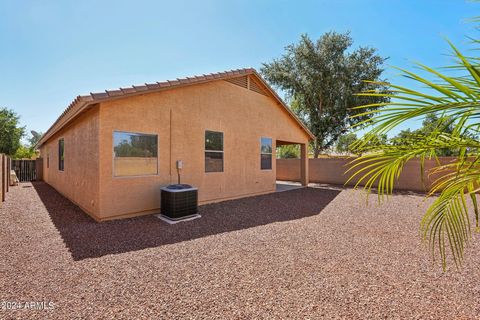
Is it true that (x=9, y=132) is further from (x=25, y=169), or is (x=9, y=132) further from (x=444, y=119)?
(x=444, y=119)

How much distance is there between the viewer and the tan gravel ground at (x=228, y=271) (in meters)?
2.50

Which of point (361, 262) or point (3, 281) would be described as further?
point (361, 262)

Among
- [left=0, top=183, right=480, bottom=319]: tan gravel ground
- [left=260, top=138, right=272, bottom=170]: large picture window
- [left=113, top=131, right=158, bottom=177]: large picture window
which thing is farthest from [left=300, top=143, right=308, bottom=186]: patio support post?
[left=113, top=131, right=158, bottom=177]: large picture window

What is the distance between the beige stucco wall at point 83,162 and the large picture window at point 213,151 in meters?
3.38

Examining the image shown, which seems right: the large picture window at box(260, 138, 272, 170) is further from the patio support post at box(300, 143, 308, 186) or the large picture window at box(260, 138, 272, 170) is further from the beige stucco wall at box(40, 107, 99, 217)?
the beige stucco wall at box(40, 107, 99, 217)

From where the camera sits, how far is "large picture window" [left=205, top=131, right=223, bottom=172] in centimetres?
806

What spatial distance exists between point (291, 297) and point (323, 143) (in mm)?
17658

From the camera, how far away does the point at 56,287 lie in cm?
288

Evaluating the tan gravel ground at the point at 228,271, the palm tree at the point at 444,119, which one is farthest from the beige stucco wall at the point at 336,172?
the palm tree at the point at 444,119

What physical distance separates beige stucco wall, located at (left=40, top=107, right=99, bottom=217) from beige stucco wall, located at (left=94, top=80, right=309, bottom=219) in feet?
1.37

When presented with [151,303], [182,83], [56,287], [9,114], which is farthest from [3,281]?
[9,114]

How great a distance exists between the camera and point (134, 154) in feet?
20.5

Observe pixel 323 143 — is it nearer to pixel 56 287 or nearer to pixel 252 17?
pixel 252 17

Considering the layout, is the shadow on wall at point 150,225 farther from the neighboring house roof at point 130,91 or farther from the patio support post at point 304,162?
the patio support post at point 304,162
